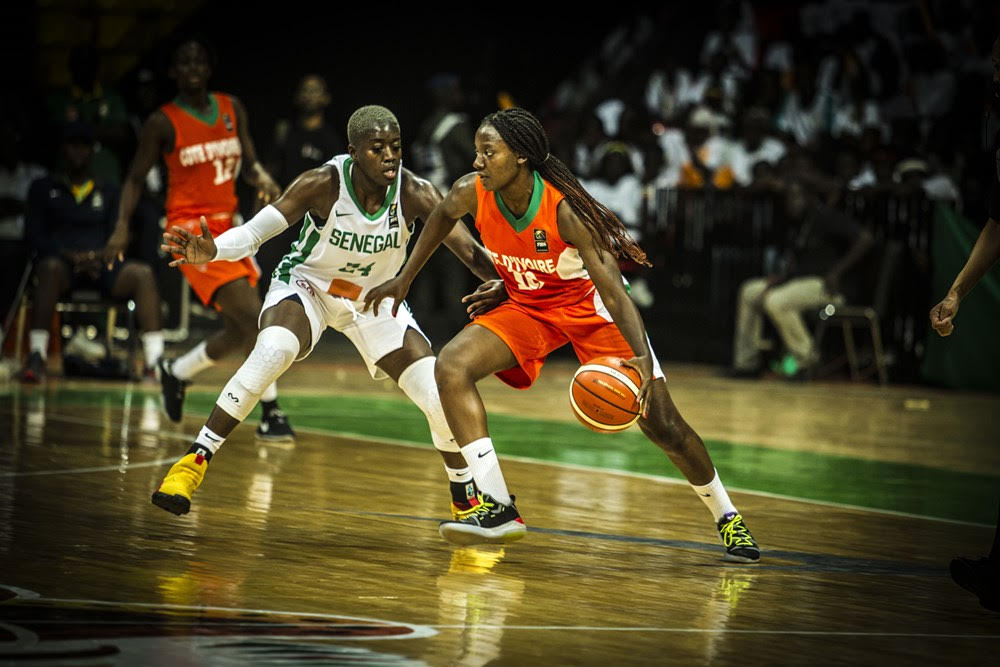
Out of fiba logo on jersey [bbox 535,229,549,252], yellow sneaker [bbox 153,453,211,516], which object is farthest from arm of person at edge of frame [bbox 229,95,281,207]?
fiba logo on jersey [bbox 535,229,549,252]

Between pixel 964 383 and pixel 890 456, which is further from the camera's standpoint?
pixel 964 383

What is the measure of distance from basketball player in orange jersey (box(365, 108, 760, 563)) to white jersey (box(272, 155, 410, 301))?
0.74 m

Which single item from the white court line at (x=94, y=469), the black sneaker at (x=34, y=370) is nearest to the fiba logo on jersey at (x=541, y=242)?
the white court line at (x=94, y=469)

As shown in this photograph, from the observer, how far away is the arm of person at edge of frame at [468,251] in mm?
6750

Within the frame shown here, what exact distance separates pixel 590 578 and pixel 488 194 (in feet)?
5.55

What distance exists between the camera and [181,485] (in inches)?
248

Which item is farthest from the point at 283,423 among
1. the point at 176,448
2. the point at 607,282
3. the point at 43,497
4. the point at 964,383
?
the point at 964,383

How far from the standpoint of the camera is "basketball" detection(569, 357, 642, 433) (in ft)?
20.0

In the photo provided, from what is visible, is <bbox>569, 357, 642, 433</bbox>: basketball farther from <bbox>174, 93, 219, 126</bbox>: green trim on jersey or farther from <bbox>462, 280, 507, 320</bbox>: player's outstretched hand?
<bbox>174, 93, 219, 126</bbox>: green trim on jersey

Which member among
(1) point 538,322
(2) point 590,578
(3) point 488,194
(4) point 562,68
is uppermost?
(4) point 562,68

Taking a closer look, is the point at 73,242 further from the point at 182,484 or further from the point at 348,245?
the point at 182,484

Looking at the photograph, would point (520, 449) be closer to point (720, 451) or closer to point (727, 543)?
point (720, 451)

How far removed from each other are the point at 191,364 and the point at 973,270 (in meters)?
5.33

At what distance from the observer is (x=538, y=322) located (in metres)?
6.57
